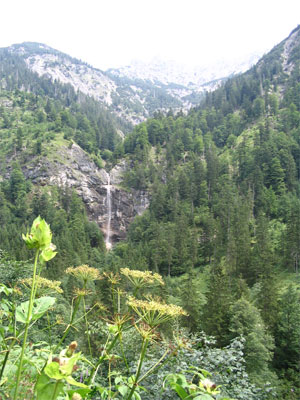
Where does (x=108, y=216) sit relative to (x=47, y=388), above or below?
below

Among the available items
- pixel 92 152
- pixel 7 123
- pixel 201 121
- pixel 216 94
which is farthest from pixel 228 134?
pixel 7 123

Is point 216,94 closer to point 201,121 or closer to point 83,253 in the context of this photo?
point 201,121

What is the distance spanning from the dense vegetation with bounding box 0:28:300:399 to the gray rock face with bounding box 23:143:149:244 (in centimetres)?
429

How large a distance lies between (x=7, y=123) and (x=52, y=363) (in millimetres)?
128014

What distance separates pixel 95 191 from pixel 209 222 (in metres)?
43.6

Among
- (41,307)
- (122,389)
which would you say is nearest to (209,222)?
(122,389)

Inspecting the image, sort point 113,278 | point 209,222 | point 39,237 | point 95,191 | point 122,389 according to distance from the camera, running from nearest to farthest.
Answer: point 39,237, point 122,389, point 113,278, point 209,222, point 95,191

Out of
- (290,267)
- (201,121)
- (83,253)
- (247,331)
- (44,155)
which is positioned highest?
(201,121)

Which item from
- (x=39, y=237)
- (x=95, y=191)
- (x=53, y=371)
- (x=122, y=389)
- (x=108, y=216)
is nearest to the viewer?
(x=53, y=371)

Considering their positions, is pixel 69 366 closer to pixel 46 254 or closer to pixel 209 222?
pixel 46 254

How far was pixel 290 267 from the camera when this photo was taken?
40.3 meters

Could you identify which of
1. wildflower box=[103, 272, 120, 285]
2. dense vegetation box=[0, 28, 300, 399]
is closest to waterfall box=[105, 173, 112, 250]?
dense vegetation box=[0, 28, 300, 399]

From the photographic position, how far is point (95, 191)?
87750mm

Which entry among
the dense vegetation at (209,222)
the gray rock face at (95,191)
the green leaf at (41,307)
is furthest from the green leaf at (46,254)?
the gray rock face at (95,191)
